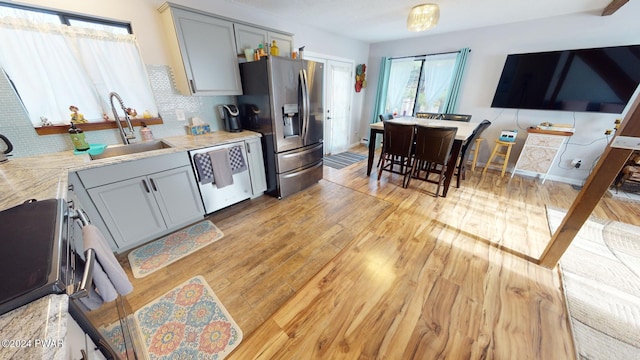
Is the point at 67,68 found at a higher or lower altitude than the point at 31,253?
higher

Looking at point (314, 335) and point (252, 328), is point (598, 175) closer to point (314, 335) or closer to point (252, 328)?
point (314, 335)

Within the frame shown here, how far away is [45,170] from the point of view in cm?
135

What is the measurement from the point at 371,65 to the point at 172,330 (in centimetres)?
546

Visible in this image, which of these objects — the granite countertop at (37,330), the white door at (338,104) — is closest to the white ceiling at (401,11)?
the white door at (338,104)

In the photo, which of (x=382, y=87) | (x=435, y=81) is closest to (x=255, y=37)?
(x=382, y=87)

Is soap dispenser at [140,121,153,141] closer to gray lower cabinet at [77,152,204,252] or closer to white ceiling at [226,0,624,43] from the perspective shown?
gray lower cabinet at [77,152,204,252]

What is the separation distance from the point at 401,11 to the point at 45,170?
3856 millimetres

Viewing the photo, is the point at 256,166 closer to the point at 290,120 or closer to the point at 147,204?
the point at 290,120

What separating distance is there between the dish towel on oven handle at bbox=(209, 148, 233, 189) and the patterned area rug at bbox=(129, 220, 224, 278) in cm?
48

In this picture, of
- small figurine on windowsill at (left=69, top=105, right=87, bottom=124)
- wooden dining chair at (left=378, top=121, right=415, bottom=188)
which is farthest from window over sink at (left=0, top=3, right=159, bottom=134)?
wooden dining chair at (left=378, top=121, right=415, bottom=188)

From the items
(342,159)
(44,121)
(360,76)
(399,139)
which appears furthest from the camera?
(360,76)

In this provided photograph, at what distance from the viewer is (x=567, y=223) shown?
1.54 m

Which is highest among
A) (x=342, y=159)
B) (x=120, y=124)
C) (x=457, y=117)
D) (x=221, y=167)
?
(x=120, y=124)

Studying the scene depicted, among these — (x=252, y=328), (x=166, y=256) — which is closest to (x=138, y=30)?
(x=166, y=256)
